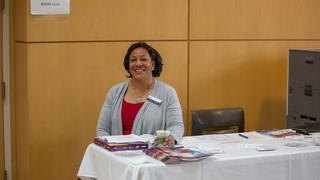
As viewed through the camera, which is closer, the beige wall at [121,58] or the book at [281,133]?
the book at [281,133]

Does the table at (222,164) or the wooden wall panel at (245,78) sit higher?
the wooden wall panel at (245,78)

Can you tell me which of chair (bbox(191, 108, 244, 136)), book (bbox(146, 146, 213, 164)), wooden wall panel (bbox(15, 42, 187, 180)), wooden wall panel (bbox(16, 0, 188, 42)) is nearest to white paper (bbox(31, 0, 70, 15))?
wooden wall panel (bbox(16, 0, 188, 42))

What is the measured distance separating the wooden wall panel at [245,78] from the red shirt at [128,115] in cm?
115

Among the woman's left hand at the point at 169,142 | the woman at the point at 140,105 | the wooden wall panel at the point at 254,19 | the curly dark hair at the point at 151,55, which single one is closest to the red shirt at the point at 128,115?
the woman at the point at 140,105

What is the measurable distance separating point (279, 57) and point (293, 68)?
1.76ft

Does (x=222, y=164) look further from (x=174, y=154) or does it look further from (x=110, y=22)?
(x=110, y=22)

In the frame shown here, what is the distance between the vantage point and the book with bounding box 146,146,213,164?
3332 mm

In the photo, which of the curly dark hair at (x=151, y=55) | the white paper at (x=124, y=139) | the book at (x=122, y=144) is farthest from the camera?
the curly dark hair at (x=151, y=55)

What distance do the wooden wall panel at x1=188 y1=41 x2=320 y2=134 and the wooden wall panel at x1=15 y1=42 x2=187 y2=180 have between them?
81 cm

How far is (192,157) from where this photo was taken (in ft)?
11.0

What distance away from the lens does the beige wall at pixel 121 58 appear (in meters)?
4.70

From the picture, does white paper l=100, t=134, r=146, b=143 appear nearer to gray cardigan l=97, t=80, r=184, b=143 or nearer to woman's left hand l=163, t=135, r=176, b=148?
woman's left hand l=163, t=135, r=176, b=148

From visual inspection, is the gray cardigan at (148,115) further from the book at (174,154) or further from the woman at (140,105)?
the book at (174,154)

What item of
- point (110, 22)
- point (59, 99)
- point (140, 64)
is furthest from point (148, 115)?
point (110, 22)
